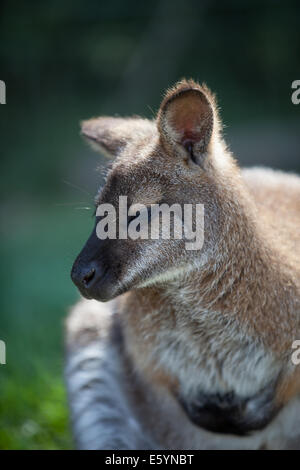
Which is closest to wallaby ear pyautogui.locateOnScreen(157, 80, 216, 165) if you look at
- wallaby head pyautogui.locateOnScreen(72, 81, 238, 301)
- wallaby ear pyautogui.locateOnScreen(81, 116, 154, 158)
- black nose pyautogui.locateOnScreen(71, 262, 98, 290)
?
wallaby head pyautogui.locateOnScreen(72, 81, 238, 301)

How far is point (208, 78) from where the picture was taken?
36.0 feet

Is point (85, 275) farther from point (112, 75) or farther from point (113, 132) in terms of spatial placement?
point (112, 75)

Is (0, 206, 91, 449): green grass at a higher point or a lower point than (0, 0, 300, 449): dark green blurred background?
lower

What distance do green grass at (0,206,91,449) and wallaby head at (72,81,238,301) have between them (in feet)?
2.38

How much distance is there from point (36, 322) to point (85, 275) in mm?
3094

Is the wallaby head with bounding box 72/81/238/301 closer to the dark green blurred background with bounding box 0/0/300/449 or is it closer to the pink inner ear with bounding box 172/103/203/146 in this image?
the pink inner ear with bounding box 172/103/203/146

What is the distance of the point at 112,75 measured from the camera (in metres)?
11.0

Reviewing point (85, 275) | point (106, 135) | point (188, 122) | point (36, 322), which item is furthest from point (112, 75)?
point (85, 275)

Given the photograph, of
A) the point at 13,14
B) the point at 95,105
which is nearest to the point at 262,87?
the point at 95,105

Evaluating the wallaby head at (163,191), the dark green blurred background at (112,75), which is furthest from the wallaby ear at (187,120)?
the dark green blurred background at (112,75)

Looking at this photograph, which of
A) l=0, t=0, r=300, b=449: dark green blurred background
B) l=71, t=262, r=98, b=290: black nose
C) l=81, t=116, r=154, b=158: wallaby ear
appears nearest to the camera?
l=71, t=262, r=98, b=290: black nose

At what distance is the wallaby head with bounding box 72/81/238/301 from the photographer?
2711 mm

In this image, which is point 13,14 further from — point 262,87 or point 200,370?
point 200,370

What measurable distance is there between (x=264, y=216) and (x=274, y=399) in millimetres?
792
